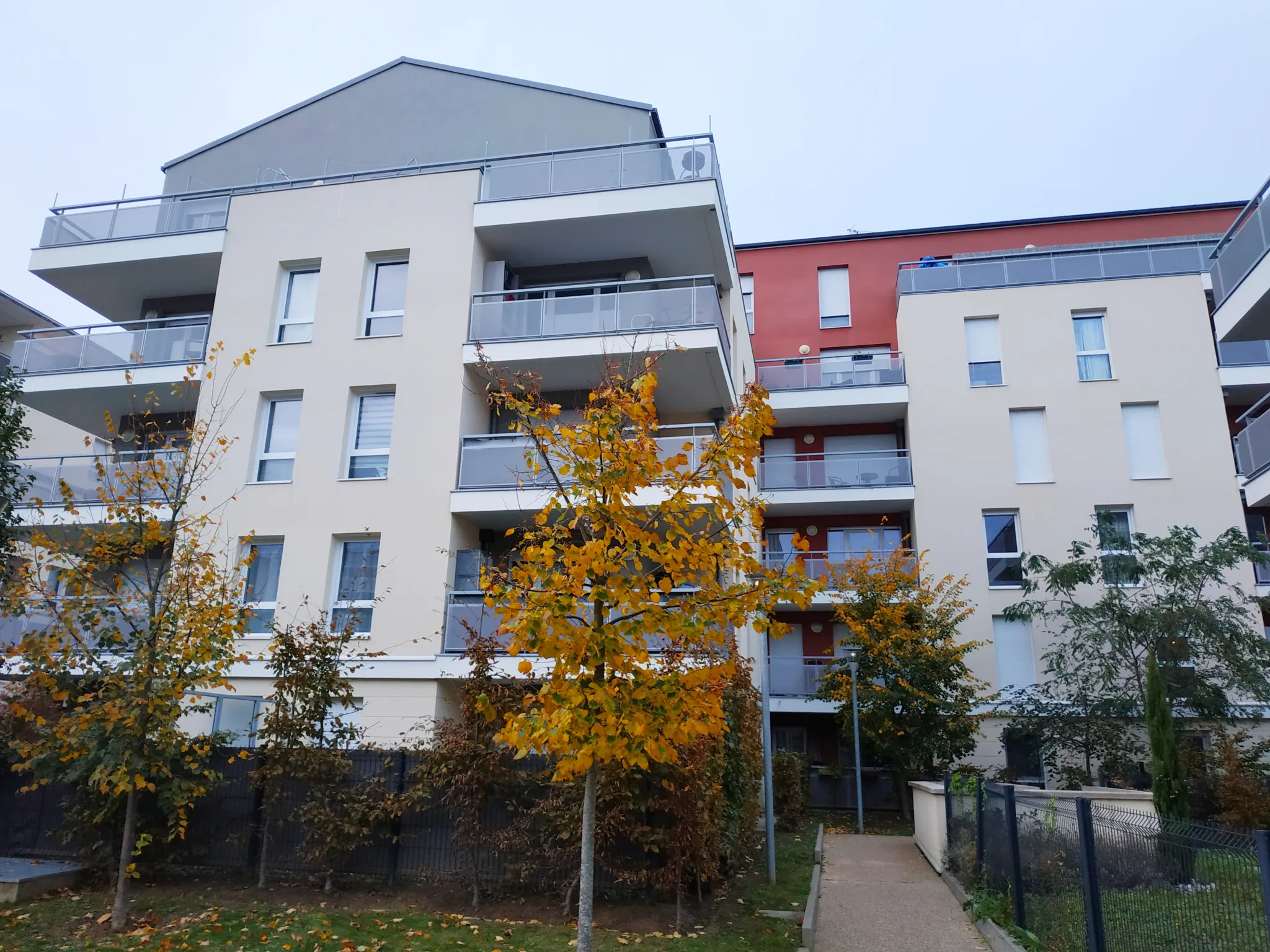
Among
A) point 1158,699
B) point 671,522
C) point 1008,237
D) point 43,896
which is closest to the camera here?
point 671,522

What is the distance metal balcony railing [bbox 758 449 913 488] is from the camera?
2628 centimetres

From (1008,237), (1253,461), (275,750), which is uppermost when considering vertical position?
(1008,237)

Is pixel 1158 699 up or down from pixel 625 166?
down

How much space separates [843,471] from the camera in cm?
2664

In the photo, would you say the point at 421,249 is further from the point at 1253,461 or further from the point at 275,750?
the point at 1253,461

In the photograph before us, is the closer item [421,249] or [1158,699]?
[1158,699]

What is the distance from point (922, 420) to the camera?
86.4 feet

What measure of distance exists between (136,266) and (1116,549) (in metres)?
22.7

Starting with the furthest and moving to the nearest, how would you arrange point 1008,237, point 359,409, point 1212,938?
1. point 1008,237
2. point 359,409
3. point 1212,938

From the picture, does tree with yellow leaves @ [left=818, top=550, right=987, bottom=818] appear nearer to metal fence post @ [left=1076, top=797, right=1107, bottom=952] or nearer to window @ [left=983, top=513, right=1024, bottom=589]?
window @ [left=983, top=513, right=1024, bottom=589]

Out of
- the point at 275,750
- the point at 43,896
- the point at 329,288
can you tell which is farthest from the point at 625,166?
the point at 43,896

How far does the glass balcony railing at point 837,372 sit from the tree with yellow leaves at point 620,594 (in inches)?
810

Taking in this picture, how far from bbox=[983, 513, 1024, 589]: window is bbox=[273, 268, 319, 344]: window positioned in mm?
18025

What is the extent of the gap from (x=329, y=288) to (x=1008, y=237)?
22.4 m
